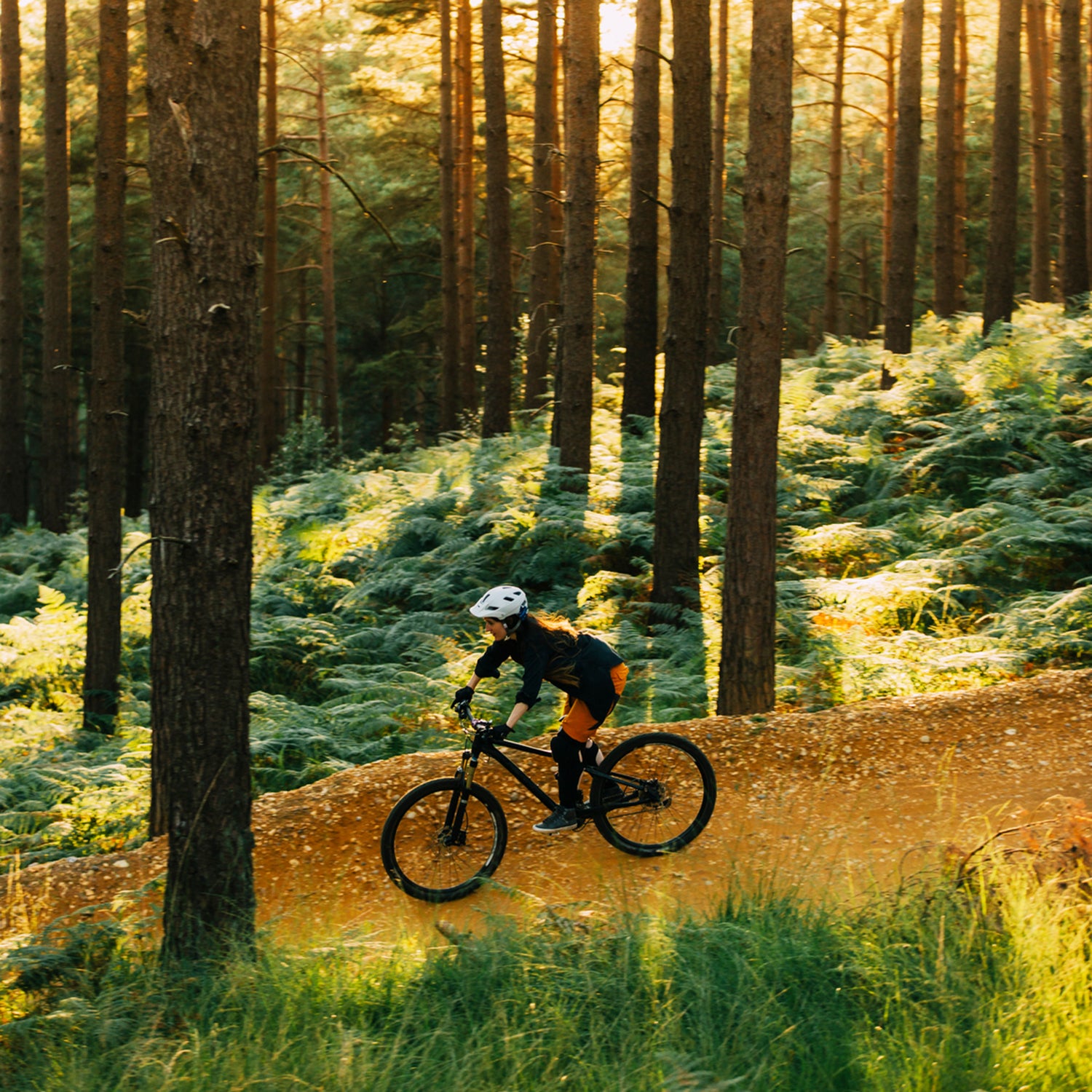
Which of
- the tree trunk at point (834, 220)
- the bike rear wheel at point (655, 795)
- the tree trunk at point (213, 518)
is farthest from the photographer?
the tree trunk at point (834, 220)

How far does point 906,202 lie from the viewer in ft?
61.0

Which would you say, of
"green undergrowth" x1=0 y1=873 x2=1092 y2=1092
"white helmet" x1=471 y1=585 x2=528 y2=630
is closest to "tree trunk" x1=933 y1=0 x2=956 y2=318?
"white helmet" x1=471 y1=585 x2=528 y2=630

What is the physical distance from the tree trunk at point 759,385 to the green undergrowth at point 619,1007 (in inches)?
142

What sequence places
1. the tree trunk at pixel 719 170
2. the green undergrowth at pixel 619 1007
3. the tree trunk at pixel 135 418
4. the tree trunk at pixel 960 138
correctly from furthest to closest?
the tree trunk at pixel 135 418 → the tree trunk at pixel 719 170 → the tree trunk at pixel 960 138 → the green undergrowth at pixel 619 1007

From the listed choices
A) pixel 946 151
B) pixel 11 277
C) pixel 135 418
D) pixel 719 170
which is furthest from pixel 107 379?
pixel 135 418

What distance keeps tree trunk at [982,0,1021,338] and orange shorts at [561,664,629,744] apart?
553 inches

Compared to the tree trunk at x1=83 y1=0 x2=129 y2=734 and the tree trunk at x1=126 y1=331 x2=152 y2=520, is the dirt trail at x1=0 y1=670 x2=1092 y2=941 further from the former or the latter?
the tree trunk at x1=126 y1=331 x2=152 y2=520

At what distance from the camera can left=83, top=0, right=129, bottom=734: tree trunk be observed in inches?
380

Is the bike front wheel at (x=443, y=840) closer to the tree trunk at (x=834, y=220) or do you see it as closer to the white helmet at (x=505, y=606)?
the white helmet at (x=505, y=606)

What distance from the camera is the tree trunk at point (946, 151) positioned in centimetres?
2092

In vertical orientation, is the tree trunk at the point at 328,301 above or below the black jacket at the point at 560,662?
above

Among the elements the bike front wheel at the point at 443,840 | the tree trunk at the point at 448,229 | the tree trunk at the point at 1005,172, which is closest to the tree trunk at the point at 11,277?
the tree trunk at the point at 448,229

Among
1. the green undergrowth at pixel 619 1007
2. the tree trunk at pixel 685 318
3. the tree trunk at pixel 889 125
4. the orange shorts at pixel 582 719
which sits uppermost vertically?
the tree trunk at pixel 889 125

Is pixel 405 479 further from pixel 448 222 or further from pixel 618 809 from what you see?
pixel 618 809
